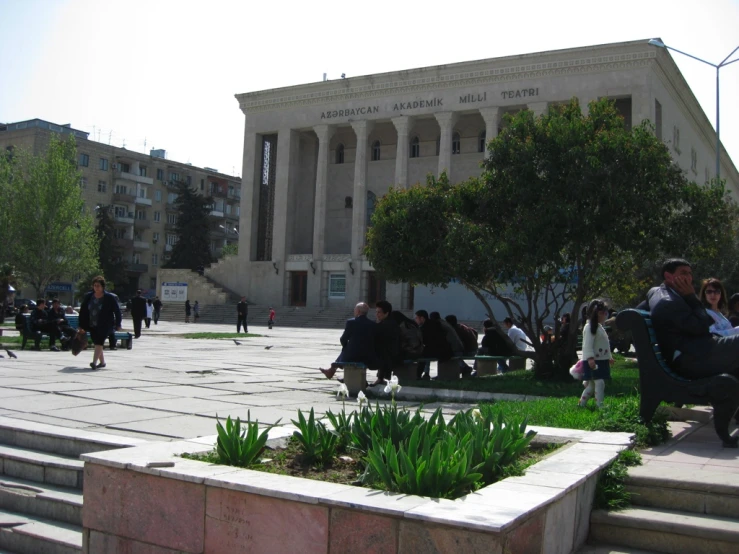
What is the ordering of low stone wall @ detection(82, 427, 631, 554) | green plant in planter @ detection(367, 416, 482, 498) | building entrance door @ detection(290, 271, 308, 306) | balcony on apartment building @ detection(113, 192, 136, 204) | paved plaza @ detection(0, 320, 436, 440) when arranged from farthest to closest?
balcony on apartment building @ detection(113, 192, 136, 204) → building entrance door @ detection(290, 271, 308, 306) → paved plaza @ detection(0, 320, 436, 440) → green plant in planter @ detection(367, 416, 482, 498) → low stone wall @ detection(82, 427, 631, 554)

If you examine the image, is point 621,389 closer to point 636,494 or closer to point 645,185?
point 645,185

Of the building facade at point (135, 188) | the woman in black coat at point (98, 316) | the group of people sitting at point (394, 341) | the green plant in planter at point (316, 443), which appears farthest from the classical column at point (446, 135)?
the green plant in planter at point (316, 443)

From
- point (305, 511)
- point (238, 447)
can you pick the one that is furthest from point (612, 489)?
point (238, 447)

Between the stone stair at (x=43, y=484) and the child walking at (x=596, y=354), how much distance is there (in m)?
5.22

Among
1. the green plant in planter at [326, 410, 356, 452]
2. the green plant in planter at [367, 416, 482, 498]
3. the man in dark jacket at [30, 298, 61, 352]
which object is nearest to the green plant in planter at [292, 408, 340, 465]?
the green plant in planter at [326, 410, 356, 452]

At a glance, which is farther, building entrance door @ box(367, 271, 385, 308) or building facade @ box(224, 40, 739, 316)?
building entrance door @ box(367, 271, 385, 308)

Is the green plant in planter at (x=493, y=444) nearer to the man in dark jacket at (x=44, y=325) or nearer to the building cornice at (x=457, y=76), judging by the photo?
the man in dark jacket at (x=44, y=325)

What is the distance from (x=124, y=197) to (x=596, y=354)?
6941cm

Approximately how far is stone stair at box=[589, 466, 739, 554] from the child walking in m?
3.93

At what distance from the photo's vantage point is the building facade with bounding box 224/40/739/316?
4269 centimetres

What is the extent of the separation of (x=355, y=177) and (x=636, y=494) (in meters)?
46.4

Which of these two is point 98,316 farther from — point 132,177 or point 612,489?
point 132,177

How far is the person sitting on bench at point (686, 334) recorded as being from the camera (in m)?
6.20

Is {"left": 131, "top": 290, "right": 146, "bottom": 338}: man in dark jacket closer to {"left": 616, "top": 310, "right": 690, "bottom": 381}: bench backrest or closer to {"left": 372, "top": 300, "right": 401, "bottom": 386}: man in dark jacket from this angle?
{"left": 372, "top": 300, "right": 401, "bottom": 386}: man in dark jacket
